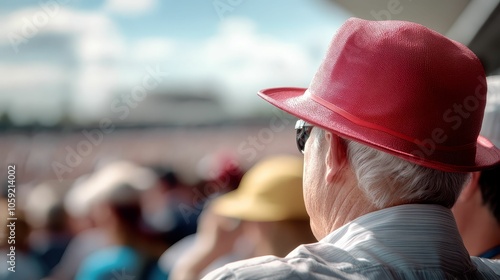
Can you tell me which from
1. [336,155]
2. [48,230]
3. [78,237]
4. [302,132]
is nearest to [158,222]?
[78,237]

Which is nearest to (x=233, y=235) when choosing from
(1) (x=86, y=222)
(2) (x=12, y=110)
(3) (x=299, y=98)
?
(1) (x=86, y=222)

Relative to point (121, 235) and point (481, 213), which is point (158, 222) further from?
point (481, 213)

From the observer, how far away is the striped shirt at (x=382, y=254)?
1035 millimetres

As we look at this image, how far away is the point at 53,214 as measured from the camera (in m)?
3.62

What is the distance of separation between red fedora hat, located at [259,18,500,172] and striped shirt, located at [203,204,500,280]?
0.09 meters

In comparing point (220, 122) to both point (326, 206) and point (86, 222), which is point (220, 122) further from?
point (326, 206)

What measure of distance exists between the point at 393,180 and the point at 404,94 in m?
0.13

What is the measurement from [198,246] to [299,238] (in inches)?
22.6

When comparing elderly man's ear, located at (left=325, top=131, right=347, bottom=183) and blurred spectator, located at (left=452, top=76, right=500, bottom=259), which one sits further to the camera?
blurred spectator, located at (left=452, top=76, right=500, bottom=259)

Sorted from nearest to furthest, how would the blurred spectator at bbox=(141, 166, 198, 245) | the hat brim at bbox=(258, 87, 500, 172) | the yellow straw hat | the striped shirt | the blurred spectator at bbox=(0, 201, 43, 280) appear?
the striped shirt
the hat brim at bbox=(258, 87, 500, 172)
the yellow straw hat
the blurred spectator at bbox=(141, 166, 198, 245)
the blurred spectator at bbox=(0, 201, 43, 280)

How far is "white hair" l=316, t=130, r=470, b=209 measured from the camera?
1165 mm

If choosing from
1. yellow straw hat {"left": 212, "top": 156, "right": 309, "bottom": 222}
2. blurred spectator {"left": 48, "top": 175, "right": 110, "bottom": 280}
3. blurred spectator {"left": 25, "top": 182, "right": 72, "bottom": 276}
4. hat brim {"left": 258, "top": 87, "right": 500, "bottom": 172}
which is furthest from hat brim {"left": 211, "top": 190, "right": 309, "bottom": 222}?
hat brim {"left": 258, "top": 87, "right": 500, "bottom": 172}

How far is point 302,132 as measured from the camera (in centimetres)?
133

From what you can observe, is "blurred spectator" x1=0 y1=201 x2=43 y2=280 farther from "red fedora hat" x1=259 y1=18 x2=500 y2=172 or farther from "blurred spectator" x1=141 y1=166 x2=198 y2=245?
"red fedora hat" x1=259 y1=18 x2=500 y2=172
